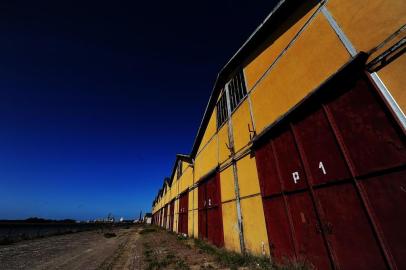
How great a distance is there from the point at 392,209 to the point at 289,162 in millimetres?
2201

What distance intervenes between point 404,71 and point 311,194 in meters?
2.66

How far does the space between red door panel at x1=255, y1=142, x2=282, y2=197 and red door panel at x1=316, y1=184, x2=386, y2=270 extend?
148 cm

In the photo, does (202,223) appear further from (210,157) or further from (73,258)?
(73,258)

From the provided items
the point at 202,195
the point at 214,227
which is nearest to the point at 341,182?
the point at 214,227

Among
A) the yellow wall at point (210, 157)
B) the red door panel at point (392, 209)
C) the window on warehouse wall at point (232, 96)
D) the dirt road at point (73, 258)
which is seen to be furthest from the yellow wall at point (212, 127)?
the red door panel at point (392, 209)

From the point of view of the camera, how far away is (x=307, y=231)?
400cm

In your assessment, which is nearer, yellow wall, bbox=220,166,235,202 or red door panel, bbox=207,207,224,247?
yellow wall, bbox=220,166,235,202

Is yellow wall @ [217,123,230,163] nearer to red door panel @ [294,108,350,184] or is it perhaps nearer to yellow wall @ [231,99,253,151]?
yellow wall @ [231,99,253,151]

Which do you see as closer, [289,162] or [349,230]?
[349,230]

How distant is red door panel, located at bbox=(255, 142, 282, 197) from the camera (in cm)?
518

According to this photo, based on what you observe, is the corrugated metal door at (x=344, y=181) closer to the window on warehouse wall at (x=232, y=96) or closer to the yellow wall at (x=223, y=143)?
the window on warehouse wall at (x=232, y=96)

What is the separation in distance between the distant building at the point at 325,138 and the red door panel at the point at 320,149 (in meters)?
0.02

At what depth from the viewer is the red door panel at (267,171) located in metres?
5.18

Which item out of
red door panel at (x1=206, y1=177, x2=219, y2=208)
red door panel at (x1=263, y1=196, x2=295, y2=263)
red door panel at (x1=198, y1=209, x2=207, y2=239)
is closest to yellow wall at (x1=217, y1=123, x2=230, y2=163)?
red door panel at (x1=206, y1=177, x2=219, y2=208)
